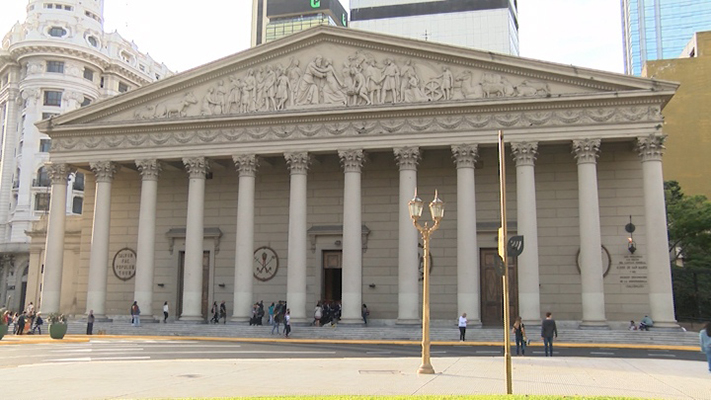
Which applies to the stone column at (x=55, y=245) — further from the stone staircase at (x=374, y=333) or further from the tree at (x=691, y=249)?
the tree at (x=691, y=249)

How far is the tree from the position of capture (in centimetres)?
4222

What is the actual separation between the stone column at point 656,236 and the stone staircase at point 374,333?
135cm

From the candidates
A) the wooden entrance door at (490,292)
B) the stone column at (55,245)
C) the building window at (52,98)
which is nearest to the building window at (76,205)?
the building window at (52,98)

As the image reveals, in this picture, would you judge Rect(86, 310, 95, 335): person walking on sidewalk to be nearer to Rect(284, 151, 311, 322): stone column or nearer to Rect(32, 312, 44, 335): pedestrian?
Rect(32, 312, 44, 335): pedestrian

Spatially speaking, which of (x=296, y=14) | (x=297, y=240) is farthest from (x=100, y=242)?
(x=296, y=14)

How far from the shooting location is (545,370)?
18984mm

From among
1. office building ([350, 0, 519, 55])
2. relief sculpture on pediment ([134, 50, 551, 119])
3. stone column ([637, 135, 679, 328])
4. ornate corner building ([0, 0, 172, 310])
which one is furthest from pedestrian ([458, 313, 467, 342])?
office building ([350, 0, 519, 55])

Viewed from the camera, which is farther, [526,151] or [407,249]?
[407,249]

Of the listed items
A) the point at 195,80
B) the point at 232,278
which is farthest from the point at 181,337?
the point at 195,80

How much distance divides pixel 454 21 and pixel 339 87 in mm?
61589

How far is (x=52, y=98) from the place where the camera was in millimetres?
80375

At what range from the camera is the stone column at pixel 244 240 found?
37000 millimetres

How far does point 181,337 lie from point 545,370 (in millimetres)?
21173

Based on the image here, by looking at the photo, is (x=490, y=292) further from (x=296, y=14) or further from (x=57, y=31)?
(x=296, y=14)
